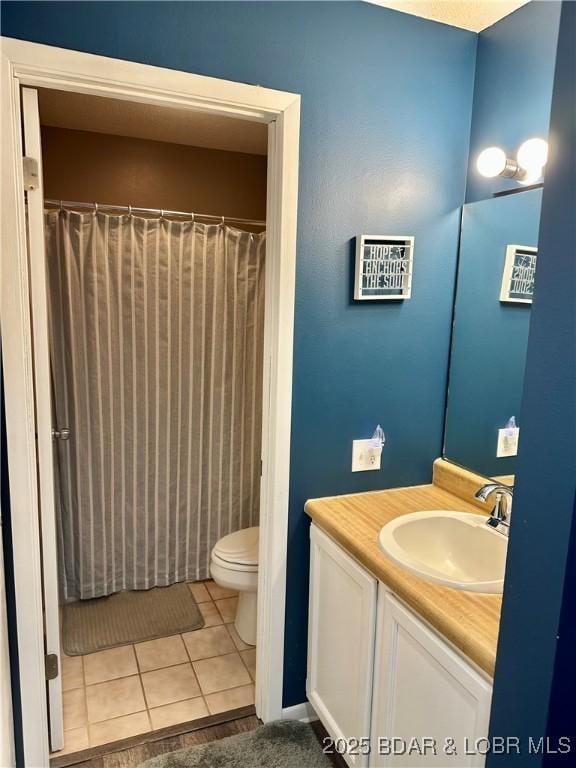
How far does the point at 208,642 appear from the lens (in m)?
2.65

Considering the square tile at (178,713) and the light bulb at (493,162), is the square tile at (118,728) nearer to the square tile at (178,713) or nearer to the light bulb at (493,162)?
the square tile at (178,713)

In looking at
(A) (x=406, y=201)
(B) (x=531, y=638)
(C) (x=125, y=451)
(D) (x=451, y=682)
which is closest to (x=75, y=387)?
(C) (x=125, y=451)

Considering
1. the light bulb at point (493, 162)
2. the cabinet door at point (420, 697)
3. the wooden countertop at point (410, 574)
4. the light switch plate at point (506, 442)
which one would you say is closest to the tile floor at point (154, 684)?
the cabinet door at point (420, 697)

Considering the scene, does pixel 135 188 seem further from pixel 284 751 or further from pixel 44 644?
pixel 284 751

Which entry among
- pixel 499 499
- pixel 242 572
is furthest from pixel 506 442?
pixel 242 572

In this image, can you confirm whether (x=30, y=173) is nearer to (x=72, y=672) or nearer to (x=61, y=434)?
(x=61, y=434)

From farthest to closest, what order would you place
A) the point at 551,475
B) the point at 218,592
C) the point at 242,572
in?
1. the point at 218,592
2. the point at 242,572
3. the point at 551,475

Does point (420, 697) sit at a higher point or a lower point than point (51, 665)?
higher

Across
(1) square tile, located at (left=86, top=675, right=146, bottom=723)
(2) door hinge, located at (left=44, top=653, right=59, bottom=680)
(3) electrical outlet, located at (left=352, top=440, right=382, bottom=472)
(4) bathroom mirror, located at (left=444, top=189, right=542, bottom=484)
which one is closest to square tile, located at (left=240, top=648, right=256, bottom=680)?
(1) square tile, located at (left=86, top=675, right=146, bottom=723)

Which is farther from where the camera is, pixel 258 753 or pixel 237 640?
pixel 237 640

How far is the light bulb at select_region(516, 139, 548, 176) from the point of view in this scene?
5.66 feet

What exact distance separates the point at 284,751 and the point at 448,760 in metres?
0.89

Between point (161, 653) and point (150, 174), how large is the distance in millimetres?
2427

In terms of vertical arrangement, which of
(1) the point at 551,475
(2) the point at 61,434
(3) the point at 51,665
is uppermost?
(1) the point at 551,475
